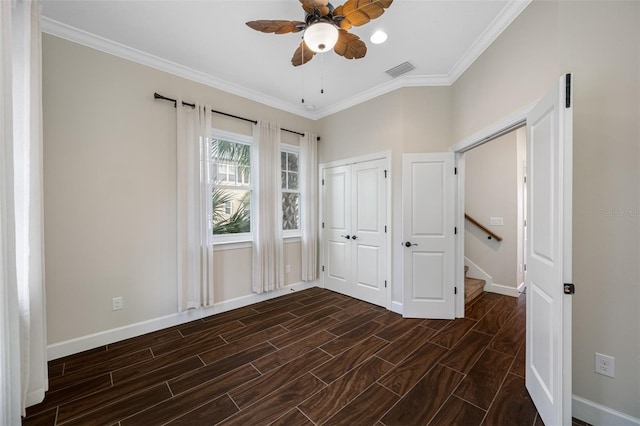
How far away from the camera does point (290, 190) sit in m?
4.11

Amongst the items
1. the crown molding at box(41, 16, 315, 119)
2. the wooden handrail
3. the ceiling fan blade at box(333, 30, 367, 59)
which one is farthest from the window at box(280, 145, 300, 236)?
the wooden handrail

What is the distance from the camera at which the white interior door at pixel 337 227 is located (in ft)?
13.0

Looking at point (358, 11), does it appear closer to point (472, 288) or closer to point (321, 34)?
point (321, 34)

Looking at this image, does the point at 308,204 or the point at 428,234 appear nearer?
the point at 428,234

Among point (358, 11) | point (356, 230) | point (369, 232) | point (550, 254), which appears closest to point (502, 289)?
point (369, 232)

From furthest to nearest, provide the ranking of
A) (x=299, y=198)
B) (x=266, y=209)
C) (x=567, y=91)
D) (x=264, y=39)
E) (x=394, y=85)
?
(x=299, y=198)
(x=266, y=209)
(x=394, y=85)
(x=264, y=39)
(x=567, y=91)

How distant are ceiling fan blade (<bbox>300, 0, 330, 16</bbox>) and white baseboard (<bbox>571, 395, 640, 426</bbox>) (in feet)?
10.1

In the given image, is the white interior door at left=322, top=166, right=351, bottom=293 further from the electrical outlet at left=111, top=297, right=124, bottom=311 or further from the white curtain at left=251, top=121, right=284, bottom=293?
the electrical outlet at left=111, top=297, right=124, bottom=311

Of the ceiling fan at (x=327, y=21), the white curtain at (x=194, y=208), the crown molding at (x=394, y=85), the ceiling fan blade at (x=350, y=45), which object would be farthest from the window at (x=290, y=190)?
the ceiling fan at (x=327, y=21)

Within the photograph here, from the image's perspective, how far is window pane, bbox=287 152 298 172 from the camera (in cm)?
414

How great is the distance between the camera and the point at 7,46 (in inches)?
50.5

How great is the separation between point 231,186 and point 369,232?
212 cm

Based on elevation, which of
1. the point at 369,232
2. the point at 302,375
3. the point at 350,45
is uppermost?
the point at 350,45

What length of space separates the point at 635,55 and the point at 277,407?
3164mm
